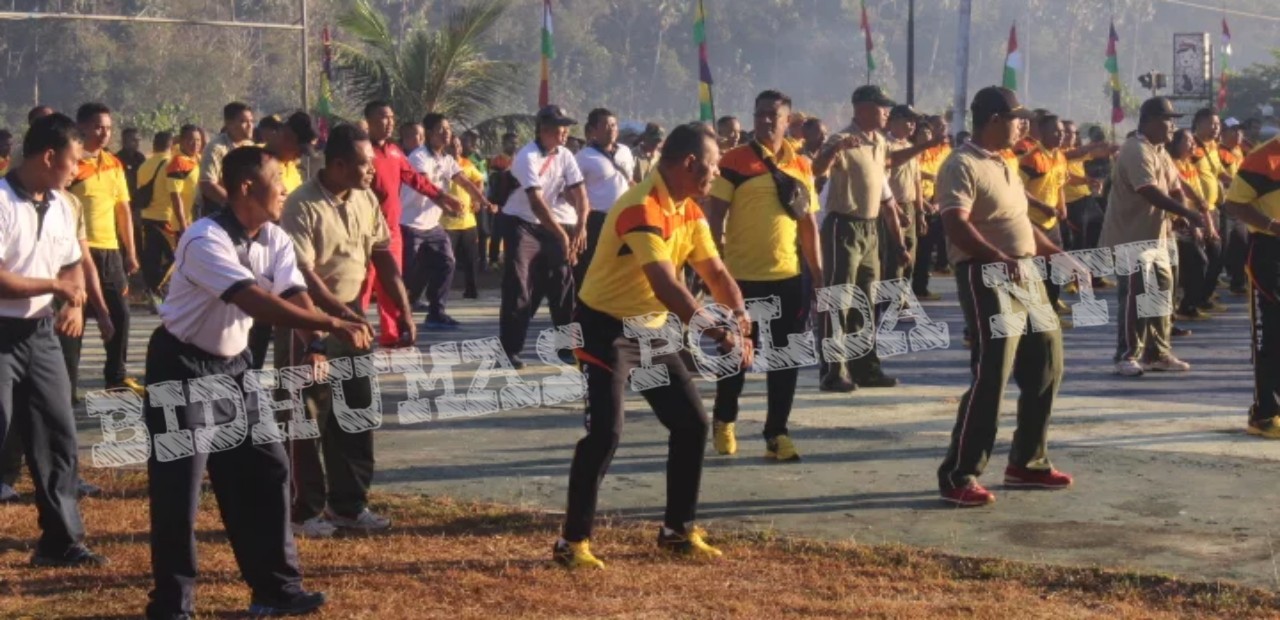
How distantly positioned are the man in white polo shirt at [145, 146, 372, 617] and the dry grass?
238mm

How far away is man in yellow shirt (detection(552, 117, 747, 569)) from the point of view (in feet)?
22.2

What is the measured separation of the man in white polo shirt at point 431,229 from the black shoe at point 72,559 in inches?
312

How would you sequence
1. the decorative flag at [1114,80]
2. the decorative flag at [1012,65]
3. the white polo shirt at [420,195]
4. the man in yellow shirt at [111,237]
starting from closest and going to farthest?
1. the man in yellow shirt at [111,237]
2. the white polo shirt at [420,195]
3. the decorative flag at [1012,65]
4. the decorative flag at [1114,80]

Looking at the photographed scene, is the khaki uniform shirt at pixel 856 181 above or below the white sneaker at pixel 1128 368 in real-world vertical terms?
above

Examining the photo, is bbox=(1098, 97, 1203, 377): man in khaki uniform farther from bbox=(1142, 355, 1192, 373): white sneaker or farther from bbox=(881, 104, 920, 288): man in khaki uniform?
bbox=(881, 104, 920, 288): man in khaki uniform

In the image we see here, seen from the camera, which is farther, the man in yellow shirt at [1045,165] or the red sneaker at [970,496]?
the man in yellow shirt at [1045,165]

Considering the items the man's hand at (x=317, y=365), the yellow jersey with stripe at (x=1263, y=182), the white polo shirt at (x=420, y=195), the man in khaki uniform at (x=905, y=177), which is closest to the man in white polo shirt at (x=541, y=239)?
the white polo shirt at (x=420, y=195)

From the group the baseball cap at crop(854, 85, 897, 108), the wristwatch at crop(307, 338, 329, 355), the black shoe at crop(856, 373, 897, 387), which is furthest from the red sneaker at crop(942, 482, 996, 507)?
the black shoe at crop(856, 373, 897, 387)

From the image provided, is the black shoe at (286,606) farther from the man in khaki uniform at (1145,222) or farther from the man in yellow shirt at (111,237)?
the man in khaki uniform at (1145,222)

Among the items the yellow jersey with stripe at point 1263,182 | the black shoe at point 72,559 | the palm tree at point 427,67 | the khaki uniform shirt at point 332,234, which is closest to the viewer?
the black shoe at point 72,559

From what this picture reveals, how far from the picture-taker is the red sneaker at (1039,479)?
27.2 feet

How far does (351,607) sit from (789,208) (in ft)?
12.6

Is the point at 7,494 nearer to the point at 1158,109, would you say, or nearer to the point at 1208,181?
the point at 1158,109

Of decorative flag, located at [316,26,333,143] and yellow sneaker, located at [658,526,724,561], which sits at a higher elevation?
decorative flag, located at [316,26,333,143]
